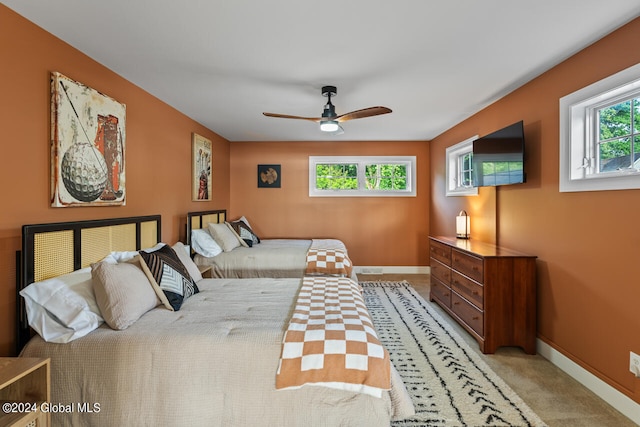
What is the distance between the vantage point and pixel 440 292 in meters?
3.82

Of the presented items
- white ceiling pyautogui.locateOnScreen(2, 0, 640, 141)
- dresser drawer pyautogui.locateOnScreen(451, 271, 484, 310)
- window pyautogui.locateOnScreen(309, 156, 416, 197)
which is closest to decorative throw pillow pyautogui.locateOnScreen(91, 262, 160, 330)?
white ceiling pyautogui.locateOnScreen(2, 0, 640, 141)

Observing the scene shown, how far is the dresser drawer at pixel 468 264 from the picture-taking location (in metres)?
2.81

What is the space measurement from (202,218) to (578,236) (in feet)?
13.3

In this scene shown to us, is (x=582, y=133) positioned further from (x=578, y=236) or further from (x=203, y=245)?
(x=203, y=245)

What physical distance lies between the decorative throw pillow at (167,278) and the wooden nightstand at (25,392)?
70cm

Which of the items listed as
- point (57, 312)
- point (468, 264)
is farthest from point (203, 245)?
point (468, 264)

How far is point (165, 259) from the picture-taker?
2.32m

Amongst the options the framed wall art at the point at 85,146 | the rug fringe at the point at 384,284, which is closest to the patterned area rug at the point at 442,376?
the rug fringe at the point at 384,284

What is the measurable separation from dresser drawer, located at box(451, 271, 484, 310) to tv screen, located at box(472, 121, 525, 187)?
1.04 meters

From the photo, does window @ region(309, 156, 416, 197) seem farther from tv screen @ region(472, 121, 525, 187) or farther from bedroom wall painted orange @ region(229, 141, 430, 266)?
tv screen @ region(472, 121, 525, 187)

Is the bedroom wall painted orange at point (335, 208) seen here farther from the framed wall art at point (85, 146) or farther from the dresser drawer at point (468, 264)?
the framed wall art at point (85, 146)

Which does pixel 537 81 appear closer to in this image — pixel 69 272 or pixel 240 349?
pixel 240 349

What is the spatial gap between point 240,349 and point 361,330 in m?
0.66

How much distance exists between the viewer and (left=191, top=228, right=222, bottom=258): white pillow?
3734mm
